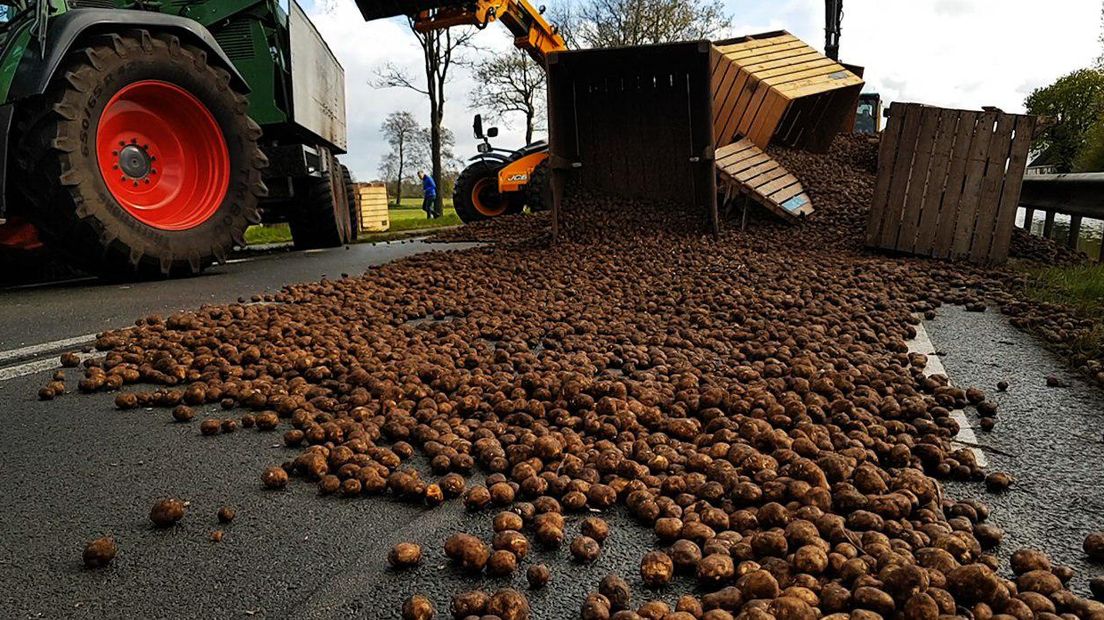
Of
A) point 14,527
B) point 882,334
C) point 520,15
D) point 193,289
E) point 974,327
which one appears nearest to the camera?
point 14,527

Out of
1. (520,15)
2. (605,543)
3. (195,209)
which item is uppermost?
(520,15)

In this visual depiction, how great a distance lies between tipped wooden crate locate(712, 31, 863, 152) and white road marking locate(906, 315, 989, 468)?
501 centimetres

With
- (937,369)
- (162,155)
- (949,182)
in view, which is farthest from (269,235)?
(937,369)

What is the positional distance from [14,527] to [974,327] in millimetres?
4324

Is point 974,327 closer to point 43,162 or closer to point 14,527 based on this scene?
point 14,527

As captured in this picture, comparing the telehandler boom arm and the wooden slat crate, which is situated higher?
the telehandler boom arm

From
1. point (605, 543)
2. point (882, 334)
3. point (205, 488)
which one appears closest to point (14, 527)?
point (205, 488)

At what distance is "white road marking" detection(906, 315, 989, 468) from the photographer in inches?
92.8

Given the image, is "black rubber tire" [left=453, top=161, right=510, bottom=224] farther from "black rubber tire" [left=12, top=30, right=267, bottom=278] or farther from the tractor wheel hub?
the tractor wheel hub

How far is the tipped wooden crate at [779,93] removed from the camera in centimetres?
945

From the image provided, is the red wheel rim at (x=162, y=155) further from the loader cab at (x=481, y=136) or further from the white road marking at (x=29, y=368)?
the loader cab at (x=481, y=136)

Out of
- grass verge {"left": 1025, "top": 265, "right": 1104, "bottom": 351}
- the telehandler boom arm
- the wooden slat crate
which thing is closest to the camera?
grass verge {"left": 1025, "top": 265, "right": 1104, "bottom": 351}

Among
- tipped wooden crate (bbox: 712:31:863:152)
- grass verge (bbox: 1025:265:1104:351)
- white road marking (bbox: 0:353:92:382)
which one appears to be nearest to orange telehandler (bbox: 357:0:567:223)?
tipped wooden crate (bbox: 712:31:863:152)

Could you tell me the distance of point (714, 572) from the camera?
5.41 ft
